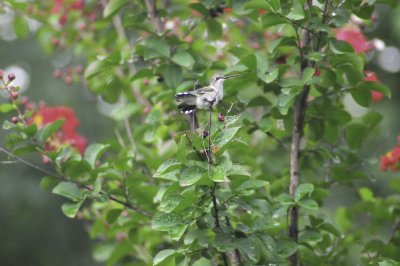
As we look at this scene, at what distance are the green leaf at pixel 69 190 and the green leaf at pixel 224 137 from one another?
67 centimetres

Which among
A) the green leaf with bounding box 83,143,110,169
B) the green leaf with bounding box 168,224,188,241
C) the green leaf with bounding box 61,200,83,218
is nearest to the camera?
the green leaf with bounding box 168,224,188,241

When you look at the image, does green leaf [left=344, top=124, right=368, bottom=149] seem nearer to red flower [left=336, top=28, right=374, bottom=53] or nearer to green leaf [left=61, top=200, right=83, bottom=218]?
red flower [left=336, top=28, right=374, bottom=53]

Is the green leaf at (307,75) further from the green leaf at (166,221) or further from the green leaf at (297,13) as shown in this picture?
the green leaf at (166,221)

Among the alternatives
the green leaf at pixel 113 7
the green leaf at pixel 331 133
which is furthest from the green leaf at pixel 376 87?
the green leaf at pixel 113 7

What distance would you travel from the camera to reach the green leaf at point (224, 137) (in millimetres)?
1534

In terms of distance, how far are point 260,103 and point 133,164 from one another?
589 millimetres

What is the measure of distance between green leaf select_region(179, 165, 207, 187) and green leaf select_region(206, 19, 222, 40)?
1.07 metres

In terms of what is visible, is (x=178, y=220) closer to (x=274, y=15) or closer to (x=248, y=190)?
(x=248, y=190)

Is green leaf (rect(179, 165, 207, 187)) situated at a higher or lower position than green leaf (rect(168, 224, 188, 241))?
higher

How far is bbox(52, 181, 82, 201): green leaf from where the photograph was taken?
202 cm

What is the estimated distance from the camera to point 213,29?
2.52 metres

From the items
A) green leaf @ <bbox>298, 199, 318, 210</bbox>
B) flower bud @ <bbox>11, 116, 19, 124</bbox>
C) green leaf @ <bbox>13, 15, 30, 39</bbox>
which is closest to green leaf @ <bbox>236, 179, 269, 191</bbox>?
green leaf @ <bbox>298, 199, 318, 210</bbox>

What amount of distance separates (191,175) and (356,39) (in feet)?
4.75

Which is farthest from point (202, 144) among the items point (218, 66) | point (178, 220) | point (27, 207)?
point (27, 207)
